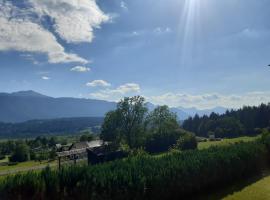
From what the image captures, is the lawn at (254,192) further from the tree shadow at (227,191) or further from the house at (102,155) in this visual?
the house at (102,155)

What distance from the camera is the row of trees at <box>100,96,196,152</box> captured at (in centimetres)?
6488

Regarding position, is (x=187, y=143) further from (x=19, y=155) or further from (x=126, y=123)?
(x=19, y=155)

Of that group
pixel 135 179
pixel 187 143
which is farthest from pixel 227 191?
pixel 187 143

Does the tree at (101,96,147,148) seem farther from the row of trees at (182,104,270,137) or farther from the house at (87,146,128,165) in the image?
the row of trees at (182,104,270,137)

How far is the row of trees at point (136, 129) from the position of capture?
64.9 meters

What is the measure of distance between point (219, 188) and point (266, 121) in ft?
260

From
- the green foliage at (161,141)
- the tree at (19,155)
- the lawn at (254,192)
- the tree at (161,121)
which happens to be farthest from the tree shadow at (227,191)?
the tree at (19,155)

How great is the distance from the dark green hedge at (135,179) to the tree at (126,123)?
4419 cm

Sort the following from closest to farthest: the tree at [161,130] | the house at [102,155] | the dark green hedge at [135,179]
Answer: the dark green hedge at [135,179] → the house at [102,155] → the tree at [161,130]

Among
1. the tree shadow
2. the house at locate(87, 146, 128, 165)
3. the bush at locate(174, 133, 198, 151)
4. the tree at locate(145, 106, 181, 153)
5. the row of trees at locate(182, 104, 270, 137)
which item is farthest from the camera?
the row of trees at locate(182, 104, 270, 137)

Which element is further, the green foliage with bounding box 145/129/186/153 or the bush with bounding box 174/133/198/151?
the green foliage with bounding box 145/129/186/153

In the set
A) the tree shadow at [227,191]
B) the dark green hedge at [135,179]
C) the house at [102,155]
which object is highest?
the dark green hedge at [135,179]

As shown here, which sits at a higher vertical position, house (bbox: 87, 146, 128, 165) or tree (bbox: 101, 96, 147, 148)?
tree (bbox: 101, 96, 147, 148)

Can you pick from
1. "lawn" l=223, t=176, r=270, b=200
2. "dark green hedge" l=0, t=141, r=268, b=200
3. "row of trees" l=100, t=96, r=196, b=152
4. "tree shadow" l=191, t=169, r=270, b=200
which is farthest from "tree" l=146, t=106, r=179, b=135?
"lawn" l=223, t=176, r=270, b=200
